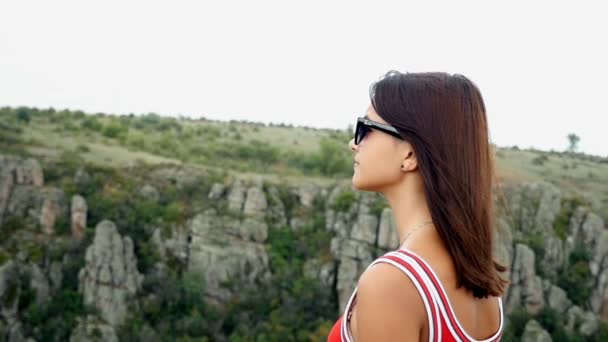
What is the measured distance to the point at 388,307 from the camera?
1464 millimetres

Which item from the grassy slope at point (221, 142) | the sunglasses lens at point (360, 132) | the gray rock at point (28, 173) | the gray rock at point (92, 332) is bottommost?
the gray rock at point (92, 332)

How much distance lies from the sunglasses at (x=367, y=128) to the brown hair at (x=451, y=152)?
0.06 feet

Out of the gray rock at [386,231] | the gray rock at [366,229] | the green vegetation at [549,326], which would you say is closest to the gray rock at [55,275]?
the gray rock at [366,229]

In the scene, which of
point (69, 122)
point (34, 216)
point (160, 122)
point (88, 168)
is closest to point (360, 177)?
point (34, 216)

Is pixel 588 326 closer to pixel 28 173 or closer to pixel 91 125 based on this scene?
pixel 28 173

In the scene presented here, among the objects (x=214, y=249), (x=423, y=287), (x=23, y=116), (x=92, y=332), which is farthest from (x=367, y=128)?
(x=23, y=116)

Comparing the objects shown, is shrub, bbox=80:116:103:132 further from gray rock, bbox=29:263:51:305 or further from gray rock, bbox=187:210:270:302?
gray rock, bbox=29:263:51:305

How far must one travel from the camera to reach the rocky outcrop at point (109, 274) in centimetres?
1958

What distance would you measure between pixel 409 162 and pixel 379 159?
0.28 feet

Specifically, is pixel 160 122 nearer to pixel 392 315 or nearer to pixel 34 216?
pixel 34 216

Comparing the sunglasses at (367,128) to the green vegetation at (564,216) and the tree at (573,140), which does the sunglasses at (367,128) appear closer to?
the green vegetation at (564,216)

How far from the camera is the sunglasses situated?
5.60 feet

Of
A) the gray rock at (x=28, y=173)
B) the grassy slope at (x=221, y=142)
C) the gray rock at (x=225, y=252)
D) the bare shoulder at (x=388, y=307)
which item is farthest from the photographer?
the grassy slope at (x=221, y=142)

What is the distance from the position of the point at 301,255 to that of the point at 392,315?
21405 mm
